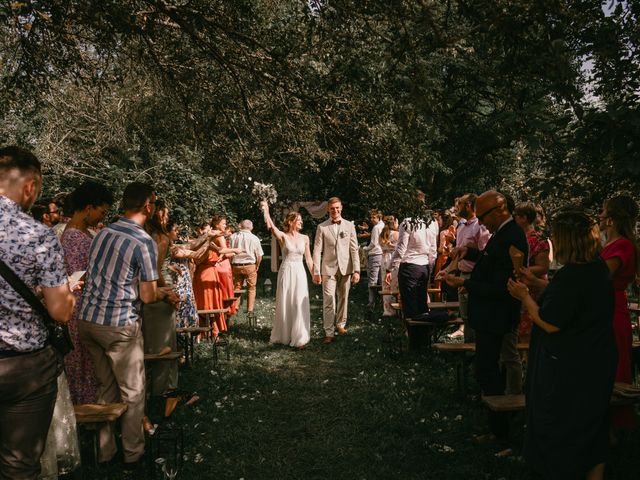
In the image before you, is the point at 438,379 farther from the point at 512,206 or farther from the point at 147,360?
the point at 147,360

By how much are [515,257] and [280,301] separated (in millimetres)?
5483

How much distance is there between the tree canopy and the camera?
12.1ft

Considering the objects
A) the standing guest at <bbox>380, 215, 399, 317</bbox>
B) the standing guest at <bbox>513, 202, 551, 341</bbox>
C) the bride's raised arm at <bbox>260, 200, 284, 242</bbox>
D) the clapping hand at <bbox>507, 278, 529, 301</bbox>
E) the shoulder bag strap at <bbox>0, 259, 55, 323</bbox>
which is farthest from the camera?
the standing guest at <bbox>380, 215, 399, 317</bbox>

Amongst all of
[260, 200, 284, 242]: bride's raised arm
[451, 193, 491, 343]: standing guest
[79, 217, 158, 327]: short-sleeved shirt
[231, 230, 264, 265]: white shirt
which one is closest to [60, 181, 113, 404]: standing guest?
[79, 217, 158, 327]: short-sleeved shirt

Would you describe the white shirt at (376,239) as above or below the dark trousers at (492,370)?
above

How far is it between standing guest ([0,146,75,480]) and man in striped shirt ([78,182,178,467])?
4.37 ft

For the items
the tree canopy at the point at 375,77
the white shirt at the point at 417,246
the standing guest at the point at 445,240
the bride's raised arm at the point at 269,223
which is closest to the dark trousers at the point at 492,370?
the tree canopy at the point at 375,77

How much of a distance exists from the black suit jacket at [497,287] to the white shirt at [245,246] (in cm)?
903

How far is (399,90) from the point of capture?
18.2 ft

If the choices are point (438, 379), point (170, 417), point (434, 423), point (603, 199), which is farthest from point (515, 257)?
point (170, 417)

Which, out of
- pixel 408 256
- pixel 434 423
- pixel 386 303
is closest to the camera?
pixel 434 423

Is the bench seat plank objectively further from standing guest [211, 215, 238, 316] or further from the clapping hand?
standing guest [211, 215, 238, 316]

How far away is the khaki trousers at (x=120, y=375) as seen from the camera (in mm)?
4273

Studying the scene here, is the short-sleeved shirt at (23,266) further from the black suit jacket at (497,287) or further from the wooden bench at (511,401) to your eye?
the wooden bench at (511,401)
